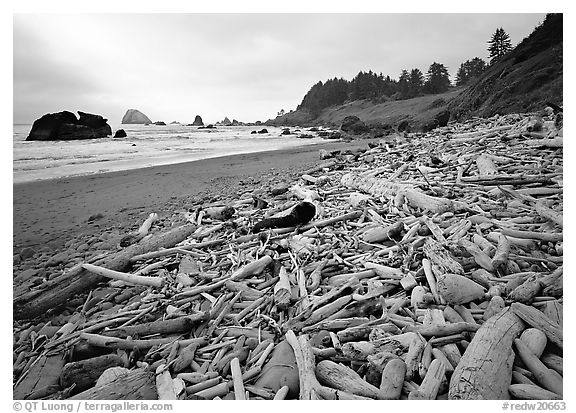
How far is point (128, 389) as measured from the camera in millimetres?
1541

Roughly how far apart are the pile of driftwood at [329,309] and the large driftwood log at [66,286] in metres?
0.01

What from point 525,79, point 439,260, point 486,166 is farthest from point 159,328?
point 525,79

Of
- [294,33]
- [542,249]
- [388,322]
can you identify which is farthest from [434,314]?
[294,33]

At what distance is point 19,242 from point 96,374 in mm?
1742

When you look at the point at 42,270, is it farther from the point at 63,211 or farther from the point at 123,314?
the point at 63,211

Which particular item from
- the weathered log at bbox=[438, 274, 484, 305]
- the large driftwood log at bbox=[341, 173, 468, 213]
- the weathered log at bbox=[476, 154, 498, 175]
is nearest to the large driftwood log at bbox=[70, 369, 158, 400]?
the weathered log at bbox=[438, 274, 484, 305]

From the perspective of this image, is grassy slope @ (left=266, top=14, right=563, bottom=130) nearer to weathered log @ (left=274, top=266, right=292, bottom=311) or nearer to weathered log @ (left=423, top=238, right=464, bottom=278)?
weathered log @ (left=423, top=238, right=464, bottom=278)

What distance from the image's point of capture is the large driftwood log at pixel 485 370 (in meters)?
1.33

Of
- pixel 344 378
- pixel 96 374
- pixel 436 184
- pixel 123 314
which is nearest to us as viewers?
pixel 344 378

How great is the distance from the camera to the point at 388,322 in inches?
65.6

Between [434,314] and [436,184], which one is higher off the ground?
[436,184]

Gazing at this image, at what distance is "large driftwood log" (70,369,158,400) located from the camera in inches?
60.7
